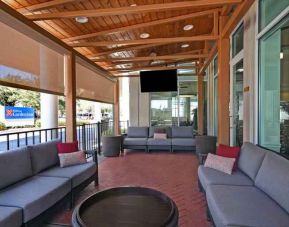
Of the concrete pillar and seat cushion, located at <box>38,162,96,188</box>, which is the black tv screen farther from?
seat cushion, located at <box>38,162,96,188</box>

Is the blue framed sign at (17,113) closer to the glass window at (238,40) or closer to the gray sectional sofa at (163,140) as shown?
the gray sectional sofa at (163,140)

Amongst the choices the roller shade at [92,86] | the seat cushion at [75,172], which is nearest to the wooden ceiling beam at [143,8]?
the roller shade at [92,86]

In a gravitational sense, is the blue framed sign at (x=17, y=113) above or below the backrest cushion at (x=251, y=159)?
above

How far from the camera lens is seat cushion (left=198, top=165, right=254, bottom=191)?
2656 millimetres

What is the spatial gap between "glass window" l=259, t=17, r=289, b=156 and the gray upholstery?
3079 millimetres

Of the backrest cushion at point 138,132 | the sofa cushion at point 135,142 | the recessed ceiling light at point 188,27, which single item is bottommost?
the sofa cushion at point 135,142

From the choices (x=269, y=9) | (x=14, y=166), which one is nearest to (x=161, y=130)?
(x=269, y=9)

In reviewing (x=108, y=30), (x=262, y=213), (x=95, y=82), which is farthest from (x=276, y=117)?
(x=95, y=82)

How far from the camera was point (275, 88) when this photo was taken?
10.5 ft

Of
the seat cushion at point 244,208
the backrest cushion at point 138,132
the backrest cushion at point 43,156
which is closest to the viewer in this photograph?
the seat cushion at point 244,208

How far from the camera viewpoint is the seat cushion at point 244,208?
170 cm

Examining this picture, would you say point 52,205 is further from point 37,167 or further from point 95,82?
point 95,82

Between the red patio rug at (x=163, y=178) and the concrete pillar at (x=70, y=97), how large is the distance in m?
1.03

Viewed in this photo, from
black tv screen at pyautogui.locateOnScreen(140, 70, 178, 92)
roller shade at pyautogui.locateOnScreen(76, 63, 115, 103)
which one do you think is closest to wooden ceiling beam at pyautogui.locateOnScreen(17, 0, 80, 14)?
roller shade at pyautogui.locateOnScreen(76, 63, 115, 103)
